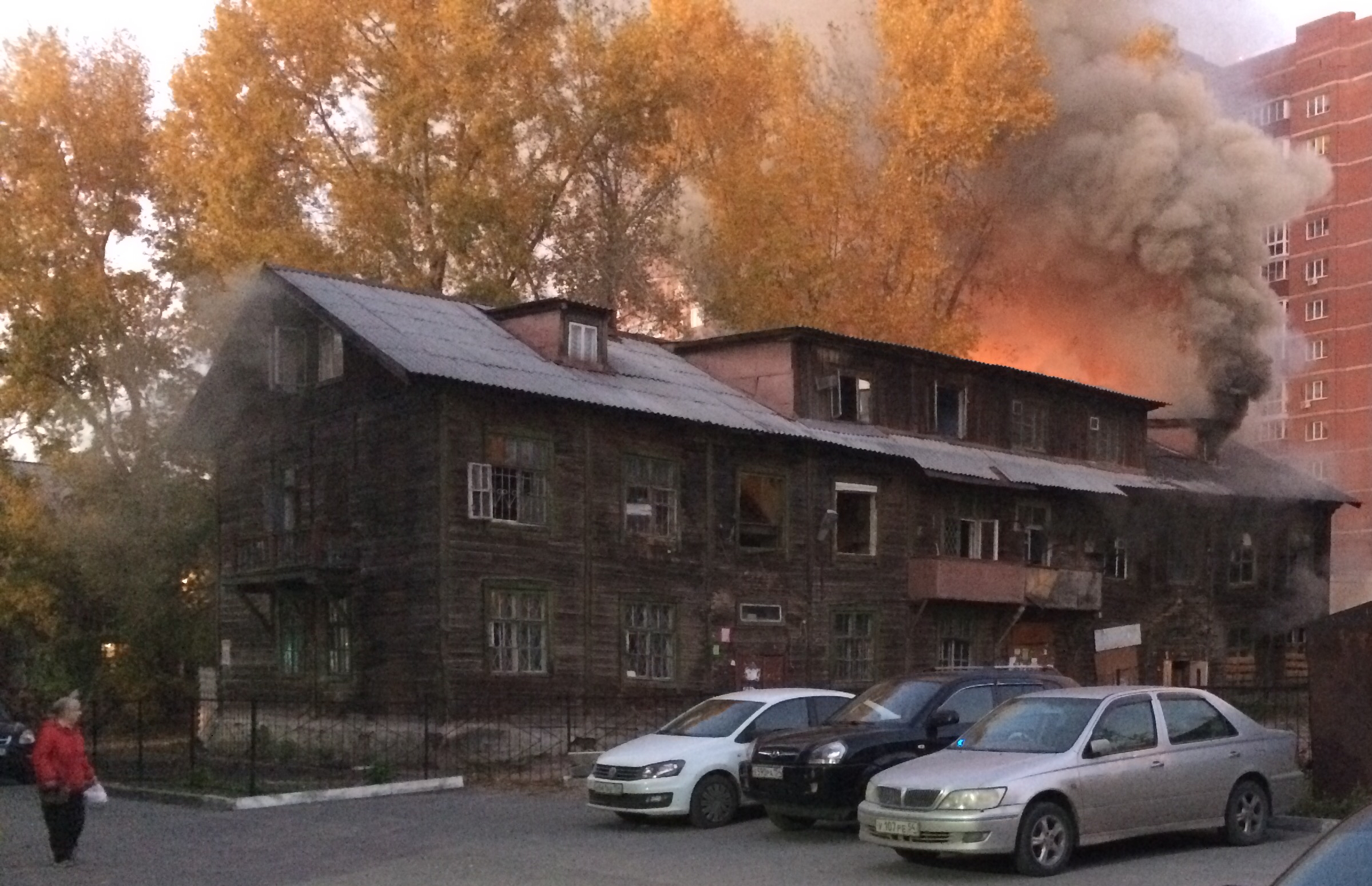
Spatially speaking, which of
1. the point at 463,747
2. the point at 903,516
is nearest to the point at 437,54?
the point at 903,516

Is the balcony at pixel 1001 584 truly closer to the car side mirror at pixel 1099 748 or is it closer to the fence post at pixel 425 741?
the fence post at pixel 425 741

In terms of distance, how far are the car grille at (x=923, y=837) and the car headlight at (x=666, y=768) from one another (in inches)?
154

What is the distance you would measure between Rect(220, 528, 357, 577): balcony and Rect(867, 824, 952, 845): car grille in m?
16.4

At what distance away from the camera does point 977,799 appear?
12.8m

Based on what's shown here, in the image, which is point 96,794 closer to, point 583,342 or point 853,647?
point 583,342

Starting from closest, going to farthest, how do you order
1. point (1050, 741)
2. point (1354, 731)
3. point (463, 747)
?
1. point (1050, 741)
2. point (1354, 731)
3. point (463, 747)

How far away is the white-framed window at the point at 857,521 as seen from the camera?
111ft

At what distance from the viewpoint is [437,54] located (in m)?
37.5

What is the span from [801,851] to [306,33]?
28.3 m

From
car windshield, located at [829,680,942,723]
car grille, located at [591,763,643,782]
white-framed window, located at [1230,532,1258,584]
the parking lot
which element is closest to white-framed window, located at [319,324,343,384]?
the parking lot

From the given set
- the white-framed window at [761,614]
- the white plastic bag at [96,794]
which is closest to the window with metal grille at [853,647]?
the white-framed window at [761,614]

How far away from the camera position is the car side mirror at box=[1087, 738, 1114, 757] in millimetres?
13383

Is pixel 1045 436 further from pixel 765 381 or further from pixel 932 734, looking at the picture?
pixel 932 734

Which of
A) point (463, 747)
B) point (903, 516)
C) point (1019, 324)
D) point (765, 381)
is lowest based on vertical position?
point (463, 747)
